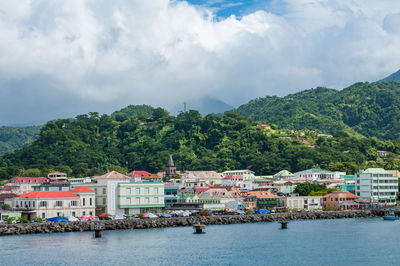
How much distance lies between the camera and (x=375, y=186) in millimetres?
131750

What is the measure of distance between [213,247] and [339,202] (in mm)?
61792

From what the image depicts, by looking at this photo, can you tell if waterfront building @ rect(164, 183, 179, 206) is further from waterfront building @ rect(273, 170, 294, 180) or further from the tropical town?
waterfront building @ rect(273, 170, 294, 180)

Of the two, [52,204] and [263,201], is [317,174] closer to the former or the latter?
[263,201]

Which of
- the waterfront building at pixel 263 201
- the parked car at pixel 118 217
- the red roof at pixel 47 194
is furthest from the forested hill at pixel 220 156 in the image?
the parked car at pixel 118 217

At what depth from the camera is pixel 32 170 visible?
542 feet

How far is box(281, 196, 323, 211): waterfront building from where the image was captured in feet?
395

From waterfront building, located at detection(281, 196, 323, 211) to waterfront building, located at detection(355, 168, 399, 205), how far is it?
12583 mm

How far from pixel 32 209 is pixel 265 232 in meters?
30.8

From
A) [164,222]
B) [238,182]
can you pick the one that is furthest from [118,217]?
[238,182]

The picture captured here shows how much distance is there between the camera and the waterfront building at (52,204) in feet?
288

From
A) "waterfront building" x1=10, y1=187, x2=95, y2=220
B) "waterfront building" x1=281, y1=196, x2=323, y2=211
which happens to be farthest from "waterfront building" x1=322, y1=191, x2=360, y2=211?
"waterfront building" x1=10, y1=187, x2=95, y2=220

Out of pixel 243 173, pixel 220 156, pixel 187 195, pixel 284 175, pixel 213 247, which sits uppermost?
pixel 220 156

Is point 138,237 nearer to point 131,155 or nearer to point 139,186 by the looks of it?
point 139,186

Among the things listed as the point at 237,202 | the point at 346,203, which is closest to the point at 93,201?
the point at 237,202
